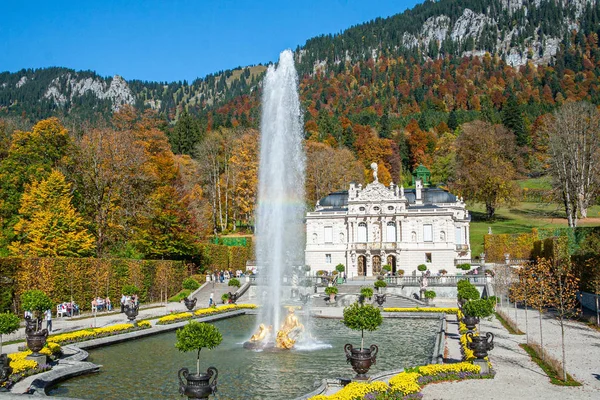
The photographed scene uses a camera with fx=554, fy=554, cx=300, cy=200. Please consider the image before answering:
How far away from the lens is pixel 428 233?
60.7 metres

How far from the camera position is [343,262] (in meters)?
63.3

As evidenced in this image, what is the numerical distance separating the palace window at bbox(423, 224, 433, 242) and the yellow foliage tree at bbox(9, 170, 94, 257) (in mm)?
34437

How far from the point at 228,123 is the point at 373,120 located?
3985cm

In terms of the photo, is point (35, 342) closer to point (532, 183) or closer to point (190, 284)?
point (190, 284)

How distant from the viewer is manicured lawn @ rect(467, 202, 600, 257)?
6838 cm

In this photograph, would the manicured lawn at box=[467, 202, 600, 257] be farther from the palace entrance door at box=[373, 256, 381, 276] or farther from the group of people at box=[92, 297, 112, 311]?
the group of people at box=[92, 297, 112, 311]

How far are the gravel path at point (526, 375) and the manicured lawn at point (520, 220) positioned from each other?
4247 cm

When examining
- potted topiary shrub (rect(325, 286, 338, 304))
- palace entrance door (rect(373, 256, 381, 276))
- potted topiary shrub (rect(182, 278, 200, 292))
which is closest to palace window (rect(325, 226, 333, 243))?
palace entrance door (rect(373, 256, 381, 276))

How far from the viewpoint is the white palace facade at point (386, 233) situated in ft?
198

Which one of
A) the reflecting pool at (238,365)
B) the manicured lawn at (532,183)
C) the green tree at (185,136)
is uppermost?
the green tree at (185,136)

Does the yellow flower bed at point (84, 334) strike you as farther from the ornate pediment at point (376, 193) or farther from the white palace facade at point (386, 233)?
the ornate pediment at point (376, 193)

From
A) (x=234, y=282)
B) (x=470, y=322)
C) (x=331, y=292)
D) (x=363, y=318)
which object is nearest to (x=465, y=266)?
(x=331, y=292)

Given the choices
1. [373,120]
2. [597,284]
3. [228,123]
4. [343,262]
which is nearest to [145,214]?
[343,262]

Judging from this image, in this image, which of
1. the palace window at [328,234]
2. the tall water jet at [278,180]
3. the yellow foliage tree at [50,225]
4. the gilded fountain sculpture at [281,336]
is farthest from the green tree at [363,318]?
the palace window at [328,234]
